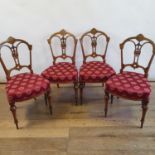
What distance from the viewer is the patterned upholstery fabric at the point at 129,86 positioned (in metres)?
2.52

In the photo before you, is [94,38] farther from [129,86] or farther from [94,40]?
[129,86]

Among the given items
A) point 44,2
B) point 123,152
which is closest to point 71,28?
point 44,2

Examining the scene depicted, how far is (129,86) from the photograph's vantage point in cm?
260

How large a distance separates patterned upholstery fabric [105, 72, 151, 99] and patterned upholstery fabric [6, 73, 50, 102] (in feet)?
2.40

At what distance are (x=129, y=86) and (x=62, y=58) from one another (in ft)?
3.45

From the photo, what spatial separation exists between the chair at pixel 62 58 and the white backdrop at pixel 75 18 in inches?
4.5

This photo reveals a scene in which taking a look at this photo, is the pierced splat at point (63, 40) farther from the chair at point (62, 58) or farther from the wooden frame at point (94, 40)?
the wooden frame at point (94, 40)

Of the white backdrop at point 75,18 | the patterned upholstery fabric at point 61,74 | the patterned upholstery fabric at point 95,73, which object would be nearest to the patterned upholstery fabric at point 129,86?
the patterned upholstery fabric at point 95,73

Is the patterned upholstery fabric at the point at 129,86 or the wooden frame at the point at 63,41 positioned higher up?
the wooden frame at the point at 63,41

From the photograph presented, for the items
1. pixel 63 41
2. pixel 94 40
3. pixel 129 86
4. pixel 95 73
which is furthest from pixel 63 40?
pixel 129 86

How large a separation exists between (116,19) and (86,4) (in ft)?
1.40

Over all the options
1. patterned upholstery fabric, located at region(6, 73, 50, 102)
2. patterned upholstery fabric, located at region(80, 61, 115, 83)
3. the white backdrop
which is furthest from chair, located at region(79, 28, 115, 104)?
patterned upholstery fabric, located at region(6, 73, 50, 102)

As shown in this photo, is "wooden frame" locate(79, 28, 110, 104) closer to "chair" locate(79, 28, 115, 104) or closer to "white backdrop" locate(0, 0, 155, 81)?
"chair" locate(79, 28, 115, 104)

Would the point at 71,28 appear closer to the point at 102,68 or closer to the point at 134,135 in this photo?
the point at 102,68
